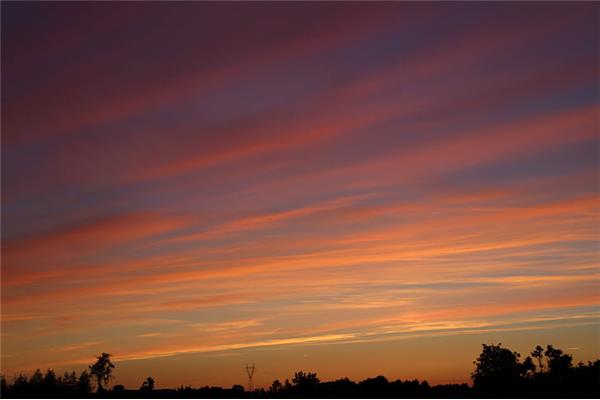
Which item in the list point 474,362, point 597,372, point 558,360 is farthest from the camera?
point 474,362

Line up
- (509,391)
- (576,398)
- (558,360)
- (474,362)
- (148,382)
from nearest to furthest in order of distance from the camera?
(576,398), (509,391), (148,382), (558,360), (474,362)

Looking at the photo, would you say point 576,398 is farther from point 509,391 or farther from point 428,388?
point 428,388

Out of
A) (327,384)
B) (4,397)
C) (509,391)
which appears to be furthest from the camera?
(327,384)

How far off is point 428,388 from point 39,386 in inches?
1712

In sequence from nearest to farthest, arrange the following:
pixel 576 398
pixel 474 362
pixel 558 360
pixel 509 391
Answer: pixel 576 398 → pixel 509 391 → pixel 558 360 → pixel 474 362

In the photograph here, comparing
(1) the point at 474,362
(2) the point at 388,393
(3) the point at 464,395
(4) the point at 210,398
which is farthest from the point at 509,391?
(1) the point at 474,362

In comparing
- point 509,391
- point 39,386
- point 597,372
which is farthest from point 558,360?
point 39,386

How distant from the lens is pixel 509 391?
6794 cm

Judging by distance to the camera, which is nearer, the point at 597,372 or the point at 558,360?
the point at 597,372

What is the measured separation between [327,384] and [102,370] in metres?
91.3

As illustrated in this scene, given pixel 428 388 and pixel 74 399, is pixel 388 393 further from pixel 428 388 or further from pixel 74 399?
pixel 74 399

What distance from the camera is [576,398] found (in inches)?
2290

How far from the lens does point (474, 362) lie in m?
157

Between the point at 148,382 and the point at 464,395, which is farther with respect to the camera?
the point at 148,382
